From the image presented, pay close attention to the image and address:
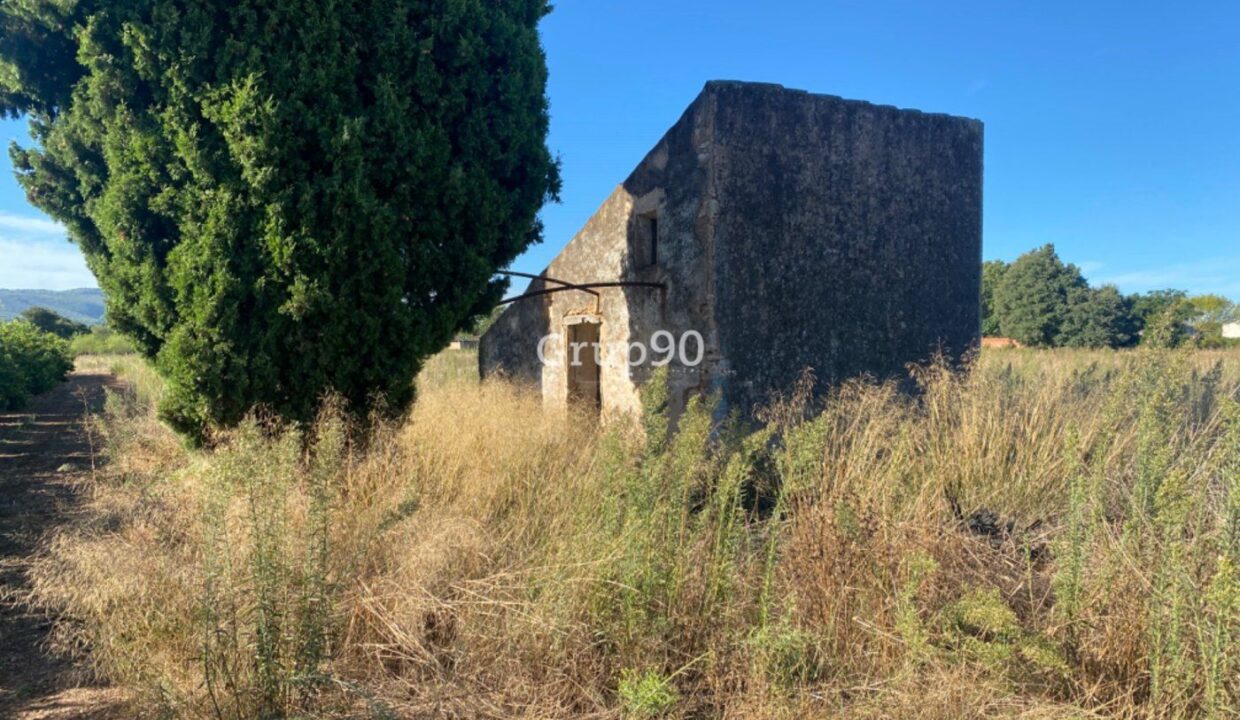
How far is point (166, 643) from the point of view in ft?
9.75

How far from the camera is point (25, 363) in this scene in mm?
16750

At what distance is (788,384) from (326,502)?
14.6 feet

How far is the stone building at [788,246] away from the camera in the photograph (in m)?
6.13

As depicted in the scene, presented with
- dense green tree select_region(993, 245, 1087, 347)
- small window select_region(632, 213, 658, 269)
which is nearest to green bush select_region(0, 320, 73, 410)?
small window select_region(632, 213, 658, 269)

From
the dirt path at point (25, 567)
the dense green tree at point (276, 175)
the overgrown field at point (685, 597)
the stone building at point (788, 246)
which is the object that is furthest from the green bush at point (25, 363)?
the stone building at point (788, 246)

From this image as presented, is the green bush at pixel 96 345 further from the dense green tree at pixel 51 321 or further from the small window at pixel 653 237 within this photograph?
the small window at pixel 653 237

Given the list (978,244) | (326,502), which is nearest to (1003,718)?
(326,502)

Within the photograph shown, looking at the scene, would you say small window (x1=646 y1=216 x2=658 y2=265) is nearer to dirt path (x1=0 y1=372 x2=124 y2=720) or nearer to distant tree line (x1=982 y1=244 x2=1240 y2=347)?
dirt path (x1=0 y1=372 x2=124 y2=720)

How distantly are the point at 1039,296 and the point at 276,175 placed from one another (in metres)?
42.8

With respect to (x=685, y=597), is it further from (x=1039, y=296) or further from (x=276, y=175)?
(x=1039, y=296)

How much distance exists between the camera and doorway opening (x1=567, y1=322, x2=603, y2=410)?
879 cm

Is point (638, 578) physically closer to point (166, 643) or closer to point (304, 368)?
point (166, 643)

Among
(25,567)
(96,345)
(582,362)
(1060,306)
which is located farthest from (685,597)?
(96,345)

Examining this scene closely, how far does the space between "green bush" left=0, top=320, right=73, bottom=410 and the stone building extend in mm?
13897
